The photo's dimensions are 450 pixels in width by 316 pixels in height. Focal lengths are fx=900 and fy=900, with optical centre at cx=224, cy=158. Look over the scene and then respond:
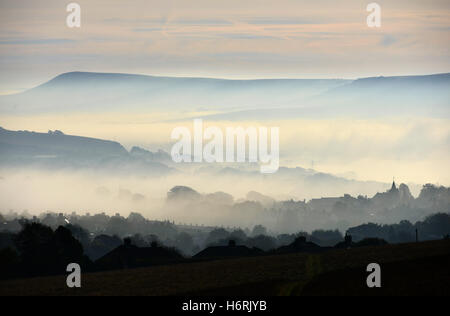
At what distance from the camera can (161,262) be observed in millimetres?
167625

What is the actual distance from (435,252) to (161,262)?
6902cm

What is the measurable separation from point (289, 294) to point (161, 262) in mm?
85044

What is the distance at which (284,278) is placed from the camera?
96.3 meters

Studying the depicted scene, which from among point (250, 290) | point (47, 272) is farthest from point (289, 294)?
point (47, 272)

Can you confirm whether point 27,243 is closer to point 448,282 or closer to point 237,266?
point 237,266

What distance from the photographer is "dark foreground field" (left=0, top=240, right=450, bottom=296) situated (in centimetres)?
8700

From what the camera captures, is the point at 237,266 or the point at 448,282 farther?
the point at 237,266

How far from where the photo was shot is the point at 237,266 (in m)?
112

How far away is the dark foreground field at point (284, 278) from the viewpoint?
87.0 m
